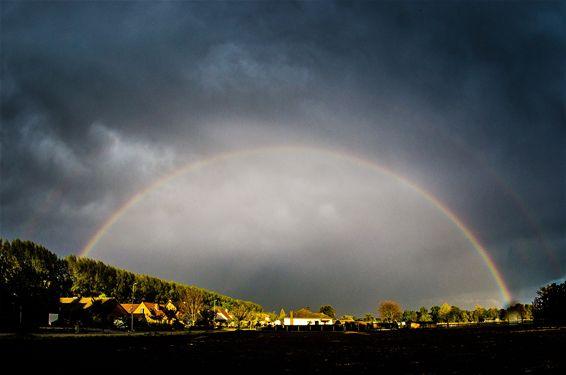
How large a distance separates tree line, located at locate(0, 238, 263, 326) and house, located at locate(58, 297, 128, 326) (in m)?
4.53

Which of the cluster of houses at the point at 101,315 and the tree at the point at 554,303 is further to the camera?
the tree at the point at 554,303

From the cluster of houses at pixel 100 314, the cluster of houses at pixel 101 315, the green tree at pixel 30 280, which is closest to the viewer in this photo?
the green tree at pixel 30 280

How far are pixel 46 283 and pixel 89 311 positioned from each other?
15.4m

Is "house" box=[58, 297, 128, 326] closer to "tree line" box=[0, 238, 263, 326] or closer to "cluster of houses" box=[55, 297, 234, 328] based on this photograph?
"cluster of houses" box=[55, 297, 234, 328]

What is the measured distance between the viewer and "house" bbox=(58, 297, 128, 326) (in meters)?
125

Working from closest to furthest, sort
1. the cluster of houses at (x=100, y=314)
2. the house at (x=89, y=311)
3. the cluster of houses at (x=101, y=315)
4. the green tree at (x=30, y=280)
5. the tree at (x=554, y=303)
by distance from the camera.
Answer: the green tree at (x=30, y=280)
the cluster of houses at (x=101, y=315)
the cluster of houses at (x=100, y=314)
the house at (x=89, y=311)
the tree at (x=554, y=303)

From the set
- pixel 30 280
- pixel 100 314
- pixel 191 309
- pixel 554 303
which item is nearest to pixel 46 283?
pixel 30 280

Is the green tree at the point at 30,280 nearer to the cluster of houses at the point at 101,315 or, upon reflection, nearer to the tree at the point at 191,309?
the cluster of houses at the point at 101,315

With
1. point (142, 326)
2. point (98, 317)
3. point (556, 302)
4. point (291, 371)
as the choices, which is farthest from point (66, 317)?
point (556, 302)

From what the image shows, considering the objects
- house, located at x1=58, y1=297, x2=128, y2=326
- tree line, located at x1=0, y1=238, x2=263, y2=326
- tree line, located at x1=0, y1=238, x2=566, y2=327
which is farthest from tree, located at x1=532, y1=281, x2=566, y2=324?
house, located at x1=58, y1=297, x2=128, y2=326

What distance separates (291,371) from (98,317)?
11284 cm

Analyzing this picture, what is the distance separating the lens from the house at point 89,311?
125 meters

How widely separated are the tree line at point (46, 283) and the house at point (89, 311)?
4531 mm

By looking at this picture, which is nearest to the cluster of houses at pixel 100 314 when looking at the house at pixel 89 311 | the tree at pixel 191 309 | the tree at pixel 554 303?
the house at pixel 89 311
